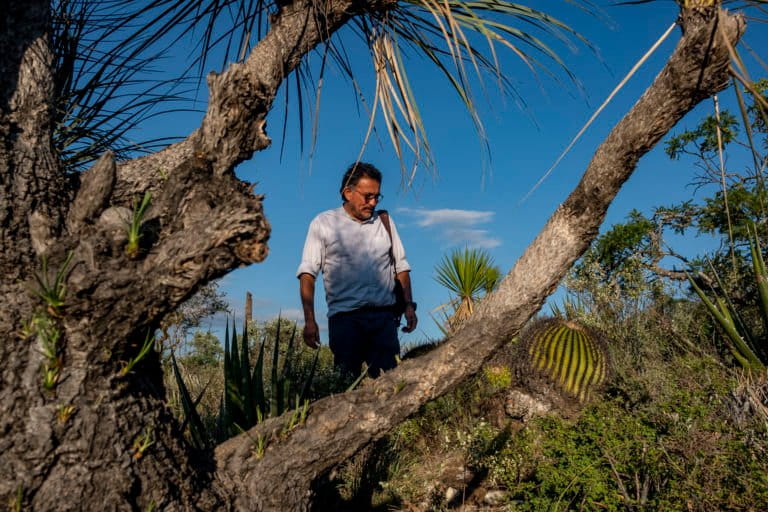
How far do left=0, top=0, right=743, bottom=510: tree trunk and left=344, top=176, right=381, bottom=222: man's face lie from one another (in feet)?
7.07

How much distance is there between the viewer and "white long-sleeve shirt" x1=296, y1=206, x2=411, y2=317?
198 inches

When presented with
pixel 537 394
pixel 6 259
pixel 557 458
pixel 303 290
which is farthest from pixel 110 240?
pixel 537 394

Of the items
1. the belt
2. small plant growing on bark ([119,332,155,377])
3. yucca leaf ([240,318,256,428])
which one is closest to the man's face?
the belt

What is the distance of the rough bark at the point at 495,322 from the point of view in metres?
2.50

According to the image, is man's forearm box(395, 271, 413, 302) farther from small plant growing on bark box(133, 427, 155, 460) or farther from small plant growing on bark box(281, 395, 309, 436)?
small plant growing on bark box(133, 427, 155, 460)

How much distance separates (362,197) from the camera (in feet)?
16.8

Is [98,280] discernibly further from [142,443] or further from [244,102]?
[244,102]

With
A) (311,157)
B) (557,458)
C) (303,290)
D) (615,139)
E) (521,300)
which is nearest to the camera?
(615,139)

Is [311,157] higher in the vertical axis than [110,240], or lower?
higher

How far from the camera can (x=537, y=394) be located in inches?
252

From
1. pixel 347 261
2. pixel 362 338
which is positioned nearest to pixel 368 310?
pixel 362 338

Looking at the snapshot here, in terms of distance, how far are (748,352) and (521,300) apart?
4.71 m

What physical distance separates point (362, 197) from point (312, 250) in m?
0.60

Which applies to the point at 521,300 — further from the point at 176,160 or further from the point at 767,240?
the point at 767,240
